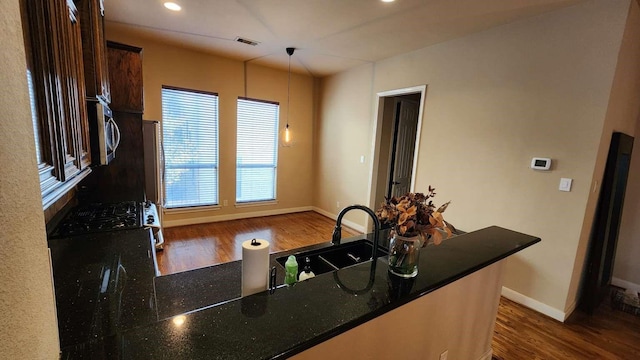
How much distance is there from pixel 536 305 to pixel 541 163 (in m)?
1.40

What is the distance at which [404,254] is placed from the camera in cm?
119

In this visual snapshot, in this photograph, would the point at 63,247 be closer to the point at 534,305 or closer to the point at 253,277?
the point at 253,277

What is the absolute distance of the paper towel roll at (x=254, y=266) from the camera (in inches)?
36.7

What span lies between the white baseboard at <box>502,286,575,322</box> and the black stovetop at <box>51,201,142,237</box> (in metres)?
3.56

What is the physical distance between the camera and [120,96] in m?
2.59

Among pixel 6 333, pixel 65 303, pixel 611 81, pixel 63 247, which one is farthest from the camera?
pixel 611 81

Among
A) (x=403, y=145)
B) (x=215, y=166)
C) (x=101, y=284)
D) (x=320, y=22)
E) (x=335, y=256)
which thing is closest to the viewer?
(x=101, y=284)

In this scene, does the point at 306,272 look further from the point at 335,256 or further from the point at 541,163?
the point at 541,163

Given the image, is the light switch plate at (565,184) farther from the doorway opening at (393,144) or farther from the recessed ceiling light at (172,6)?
the recessed ceiling light at (172,6)

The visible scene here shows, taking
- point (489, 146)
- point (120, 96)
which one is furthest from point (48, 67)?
point (489, 146)

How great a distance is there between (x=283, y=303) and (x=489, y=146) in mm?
2900

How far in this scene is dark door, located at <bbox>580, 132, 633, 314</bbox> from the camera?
2.50m

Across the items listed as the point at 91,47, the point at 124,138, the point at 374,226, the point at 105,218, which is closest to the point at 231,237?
the point at 124,138

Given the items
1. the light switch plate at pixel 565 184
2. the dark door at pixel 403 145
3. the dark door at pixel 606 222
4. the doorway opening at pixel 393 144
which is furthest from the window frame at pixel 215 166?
the dark door at pixel 606 222
